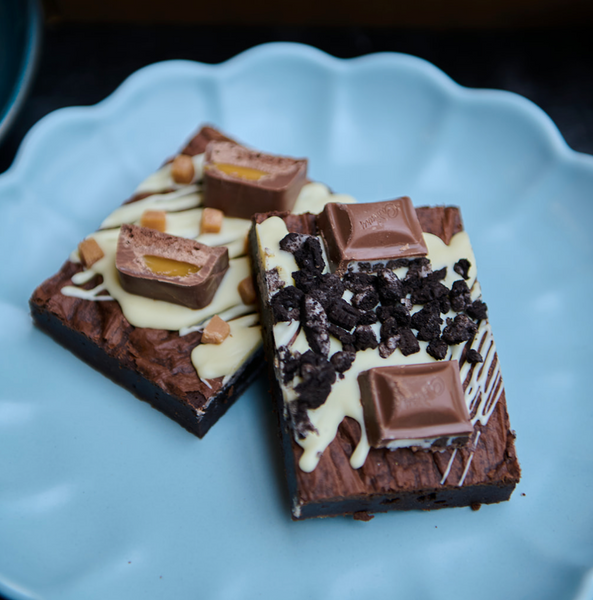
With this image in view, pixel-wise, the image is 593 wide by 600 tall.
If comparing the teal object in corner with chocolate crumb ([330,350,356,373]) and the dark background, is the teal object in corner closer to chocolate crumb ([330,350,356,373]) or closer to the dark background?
the dark background

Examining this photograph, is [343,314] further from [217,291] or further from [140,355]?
[140,355]

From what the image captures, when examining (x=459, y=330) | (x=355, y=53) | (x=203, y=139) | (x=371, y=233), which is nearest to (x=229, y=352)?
(x=371, y=233)

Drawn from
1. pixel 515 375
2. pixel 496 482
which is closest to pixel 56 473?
pixel 496 482

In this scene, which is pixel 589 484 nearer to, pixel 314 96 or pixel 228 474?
pixel 228 474

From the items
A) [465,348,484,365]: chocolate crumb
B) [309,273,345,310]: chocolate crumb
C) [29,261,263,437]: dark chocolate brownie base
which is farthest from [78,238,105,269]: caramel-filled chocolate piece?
[465,348,484,365]: chocolate crumb

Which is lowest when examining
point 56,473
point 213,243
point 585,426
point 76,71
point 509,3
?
point 56,473

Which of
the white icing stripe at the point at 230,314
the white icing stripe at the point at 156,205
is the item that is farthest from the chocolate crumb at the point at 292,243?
the white icing stripe at the point at 156,205

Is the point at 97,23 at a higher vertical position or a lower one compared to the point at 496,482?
higher
